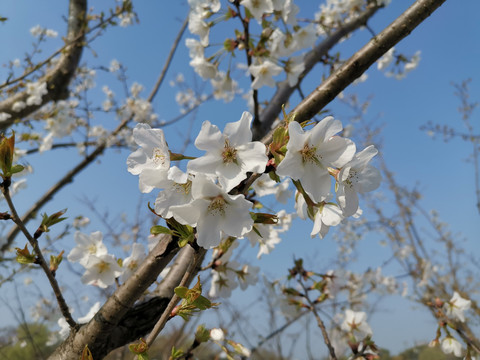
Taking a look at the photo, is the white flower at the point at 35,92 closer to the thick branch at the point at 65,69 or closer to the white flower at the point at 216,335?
the thick branch at the point at 65,69

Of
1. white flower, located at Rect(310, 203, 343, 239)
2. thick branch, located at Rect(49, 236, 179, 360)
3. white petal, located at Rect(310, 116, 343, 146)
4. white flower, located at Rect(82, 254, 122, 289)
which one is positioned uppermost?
white petal, located at Rect(310, 116, 343, 146)

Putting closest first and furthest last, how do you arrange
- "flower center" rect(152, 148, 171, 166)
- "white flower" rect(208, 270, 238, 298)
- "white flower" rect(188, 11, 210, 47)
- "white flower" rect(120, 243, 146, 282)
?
"flower center" rect(152, 148, 171, 166) < "white flower" rect(120, 243, 146, 282) < "white flower" rect(208, 270, 238, 298) < "white flower" rect(188, 11, 210, 47)

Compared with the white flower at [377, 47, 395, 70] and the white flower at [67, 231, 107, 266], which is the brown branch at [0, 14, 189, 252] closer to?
the white flower at [67, 231, 107, 266]

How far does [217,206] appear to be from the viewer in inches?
25.8

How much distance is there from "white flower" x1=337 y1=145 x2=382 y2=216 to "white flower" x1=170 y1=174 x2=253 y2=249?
219mm

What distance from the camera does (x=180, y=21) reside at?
149 inches

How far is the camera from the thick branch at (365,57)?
0.95m

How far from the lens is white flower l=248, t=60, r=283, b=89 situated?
1825 mm

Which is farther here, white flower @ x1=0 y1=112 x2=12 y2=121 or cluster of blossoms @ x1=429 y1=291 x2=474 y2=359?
white flower @ x1=0 y1=112 x2=12 y2=121

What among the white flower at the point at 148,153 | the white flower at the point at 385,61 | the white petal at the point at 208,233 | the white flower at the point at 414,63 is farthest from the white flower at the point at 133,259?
the white flower at the point at 414,63

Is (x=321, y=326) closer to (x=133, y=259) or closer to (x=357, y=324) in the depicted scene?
(x=357, y=324)

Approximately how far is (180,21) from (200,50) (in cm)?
214

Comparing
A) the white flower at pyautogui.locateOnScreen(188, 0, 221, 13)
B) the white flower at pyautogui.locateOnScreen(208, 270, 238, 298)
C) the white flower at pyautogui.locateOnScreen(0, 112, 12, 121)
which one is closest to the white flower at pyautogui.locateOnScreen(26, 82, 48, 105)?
the white flower at pyautogui.locateOnScreen(0, 112, 12, 121)

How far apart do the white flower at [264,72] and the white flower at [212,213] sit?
1.30 m
